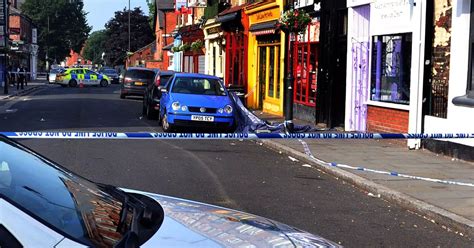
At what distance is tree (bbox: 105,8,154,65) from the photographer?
10162 cm

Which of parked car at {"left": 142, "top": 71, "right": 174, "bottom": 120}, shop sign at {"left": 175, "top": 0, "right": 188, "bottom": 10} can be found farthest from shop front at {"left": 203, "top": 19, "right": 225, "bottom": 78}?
parked car at {"left": 142, "top": 71, "right": 174, "bottom": 120}

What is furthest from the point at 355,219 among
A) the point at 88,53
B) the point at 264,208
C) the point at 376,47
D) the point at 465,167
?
the point at 88,53

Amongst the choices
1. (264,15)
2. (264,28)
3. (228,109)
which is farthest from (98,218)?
(264,15)

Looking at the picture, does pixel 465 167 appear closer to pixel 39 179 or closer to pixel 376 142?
pixel 376 142

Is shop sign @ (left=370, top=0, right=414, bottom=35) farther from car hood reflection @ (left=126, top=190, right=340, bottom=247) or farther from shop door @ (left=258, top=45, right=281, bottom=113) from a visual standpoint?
car hood reflection @ (left=126, top=190, right=340, bottom=247)

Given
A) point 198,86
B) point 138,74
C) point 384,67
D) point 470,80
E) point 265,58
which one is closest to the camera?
point 470,80

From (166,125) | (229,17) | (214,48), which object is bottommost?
(166,125)

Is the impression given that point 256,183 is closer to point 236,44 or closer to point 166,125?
point 166,125

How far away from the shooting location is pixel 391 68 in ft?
44.4

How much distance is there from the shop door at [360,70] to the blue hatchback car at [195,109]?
321cm

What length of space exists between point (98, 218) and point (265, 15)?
19.9 meters

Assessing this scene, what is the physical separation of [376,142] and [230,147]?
10.9ft

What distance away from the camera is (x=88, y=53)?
158125 millimetres

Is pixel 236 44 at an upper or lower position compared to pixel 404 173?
upper
